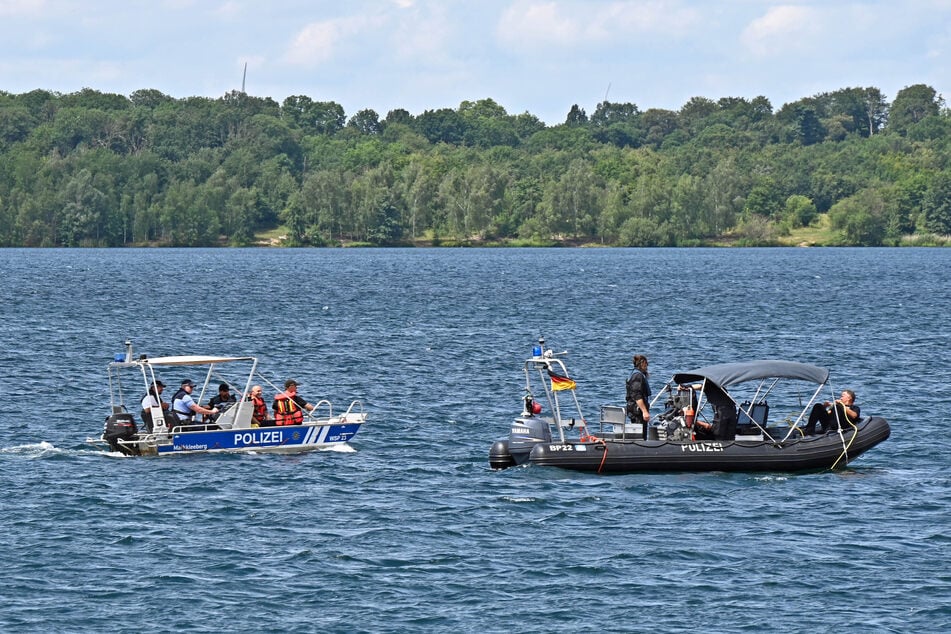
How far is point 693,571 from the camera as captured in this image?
2759 centimetres

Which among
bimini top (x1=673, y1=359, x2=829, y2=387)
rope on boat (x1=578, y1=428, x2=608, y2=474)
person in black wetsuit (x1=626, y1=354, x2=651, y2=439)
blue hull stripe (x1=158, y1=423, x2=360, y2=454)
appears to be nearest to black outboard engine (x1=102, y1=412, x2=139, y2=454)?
blue hull stripe (x1=158, y1=423, x2=360, y2=454)

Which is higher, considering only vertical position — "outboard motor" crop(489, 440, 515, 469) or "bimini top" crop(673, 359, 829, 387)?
"bimini top" crop(673, 359, 829, 387)

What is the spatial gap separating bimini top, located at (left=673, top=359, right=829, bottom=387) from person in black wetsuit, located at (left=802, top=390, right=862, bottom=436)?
69 centimetres

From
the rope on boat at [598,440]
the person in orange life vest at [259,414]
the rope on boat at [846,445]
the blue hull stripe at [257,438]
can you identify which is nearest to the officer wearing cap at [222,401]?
the person in orange life vest at [259,414]

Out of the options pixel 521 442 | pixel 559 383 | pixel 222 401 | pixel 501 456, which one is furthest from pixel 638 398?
pixel 222 401

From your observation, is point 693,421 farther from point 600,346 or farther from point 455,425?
point 600,346

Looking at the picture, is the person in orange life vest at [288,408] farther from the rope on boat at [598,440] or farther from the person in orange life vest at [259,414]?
the rope on boat at [598,440]

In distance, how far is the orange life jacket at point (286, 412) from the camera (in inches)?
1521

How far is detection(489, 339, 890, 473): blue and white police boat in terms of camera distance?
1382 inches

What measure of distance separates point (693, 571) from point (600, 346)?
43205 millimetres

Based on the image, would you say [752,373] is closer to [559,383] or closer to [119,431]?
[559,383]

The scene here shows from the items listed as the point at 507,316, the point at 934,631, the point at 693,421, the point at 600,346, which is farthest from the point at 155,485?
the point at 507,316

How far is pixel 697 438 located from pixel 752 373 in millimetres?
2075

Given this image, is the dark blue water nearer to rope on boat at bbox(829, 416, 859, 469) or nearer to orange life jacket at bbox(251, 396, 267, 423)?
rope on boat at bbox(829, 416, 859, 469)
